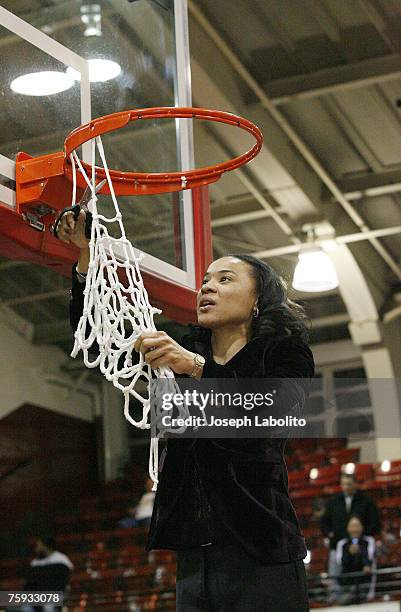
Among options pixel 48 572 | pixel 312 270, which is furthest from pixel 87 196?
pixel 312 270

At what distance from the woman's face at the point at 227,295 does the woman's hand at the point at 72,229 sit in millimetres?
229

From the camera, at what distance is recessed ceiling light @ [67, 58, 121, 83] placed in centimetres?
203

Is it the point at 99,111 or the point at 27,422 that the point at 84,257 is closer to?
the point at 99,111

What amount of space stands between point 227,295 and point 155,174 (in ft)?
1.37

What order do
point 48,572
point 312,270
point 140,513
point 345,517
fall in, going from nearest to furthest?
point 345,517, point 48,572, point 312,270, point 140,513

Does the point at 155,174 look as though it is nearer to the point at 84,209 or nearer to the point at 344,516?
the point at 84,209

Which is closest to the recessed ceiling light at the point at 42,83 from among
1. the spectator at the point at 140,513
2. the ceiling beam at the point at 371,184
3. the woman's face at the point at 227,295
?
the woman's face at the point at 227,295

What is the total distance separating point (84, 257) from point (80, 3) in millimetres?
758

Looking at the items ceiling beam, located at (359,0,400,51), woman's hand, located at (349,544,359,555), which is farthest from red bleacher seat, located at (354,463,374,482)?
ceiling beam, located at (359,0,400,51)

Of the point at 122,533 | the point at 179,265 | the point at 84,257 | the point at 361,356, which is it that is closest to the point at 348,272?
the point at 361,356

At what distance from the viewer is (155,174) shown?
73.0 inches

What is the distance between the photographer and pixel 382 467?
5453 millimetres

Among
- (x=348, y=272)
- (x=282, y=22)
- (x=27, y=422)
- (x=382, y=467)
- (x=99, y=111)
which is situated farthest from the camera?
(x=27, y=422)

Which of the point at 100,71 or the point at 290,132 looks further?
the point at 290,132
